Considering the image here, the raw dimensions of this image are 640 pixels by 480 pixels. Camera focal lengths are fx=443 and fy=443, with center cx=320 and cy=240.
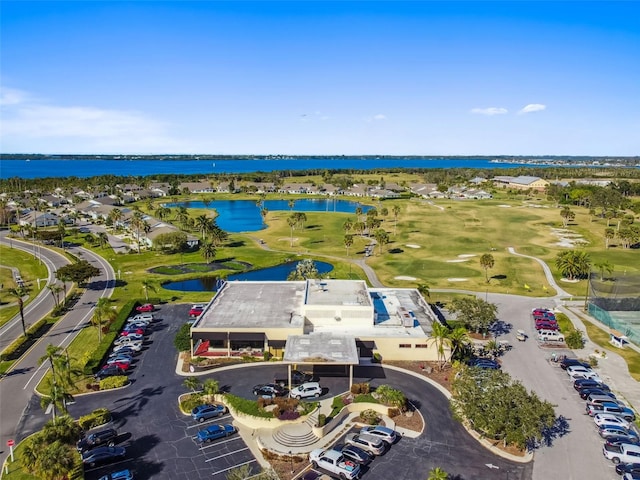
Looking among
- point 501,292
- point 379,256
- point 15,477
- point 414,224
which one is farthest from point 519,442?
point 414,224

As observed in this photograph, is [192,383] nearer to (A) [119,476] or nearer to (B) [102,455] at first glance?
(B) [102,455]

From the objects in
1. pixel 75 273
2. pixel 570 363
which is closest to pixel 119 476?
pixel 570 363

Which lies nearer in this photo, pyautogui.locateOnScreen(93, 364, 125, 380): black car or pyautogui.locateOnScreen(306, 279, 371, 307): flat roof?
pyautogui.locateOnScreen(93, 364, 125, 380): black car

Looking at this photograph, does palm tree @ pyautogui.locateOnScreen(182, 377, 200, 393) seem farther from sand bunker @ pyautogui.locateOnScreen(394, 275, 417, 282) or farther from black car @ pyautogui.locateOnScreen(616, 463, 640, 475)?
sand bunker @ pyautogui.locateOnScreen(394, 275, 417, 282)

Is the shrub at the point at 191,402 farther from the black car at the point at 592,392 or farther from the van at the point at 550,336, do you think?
the van at the point at 550,336

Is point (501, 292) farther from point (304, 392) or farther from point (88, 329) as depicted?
point (88, 329)

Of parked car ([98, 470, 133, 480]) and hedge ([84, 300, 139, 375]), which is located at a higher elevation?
hedge ([84, 300, 139, 375])

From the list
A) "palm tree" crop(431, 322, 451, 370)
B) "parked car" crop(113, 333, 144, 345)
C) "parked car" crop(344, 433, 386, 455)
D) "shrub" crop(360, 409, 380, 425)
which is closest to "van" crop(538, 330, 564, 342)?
"palm tree" crop(431, 322, 451, 370)
